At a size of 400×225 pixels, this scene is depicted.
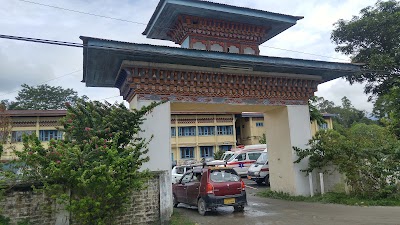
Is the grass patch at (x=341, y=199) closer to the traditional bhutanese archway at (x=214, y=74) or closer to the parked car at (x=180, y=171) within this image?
the traditional bhutanese archway at (x=214, y=74)

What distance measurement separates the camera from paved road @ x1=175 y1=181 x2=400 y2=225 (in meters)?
9.02

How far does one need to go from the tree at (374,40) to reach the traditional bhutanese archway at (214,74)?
760 cm

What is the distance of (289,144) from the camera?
13.7 metres

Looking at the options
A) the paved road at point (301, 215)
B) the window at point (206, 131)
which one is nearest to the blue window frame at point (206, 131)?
the window at point (206, 131)

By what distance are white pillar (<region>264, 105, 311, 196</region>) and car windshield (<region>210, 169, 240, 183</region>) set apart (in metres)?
3.59

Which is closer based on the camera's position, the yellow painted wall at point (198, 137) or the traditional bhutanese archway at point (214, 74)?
the traditional bhutanese archway at point (214, 74)

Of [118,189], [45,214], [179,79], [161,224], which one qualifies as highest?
[179,79]

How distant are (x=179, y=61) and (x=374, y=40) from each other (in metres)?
15.2

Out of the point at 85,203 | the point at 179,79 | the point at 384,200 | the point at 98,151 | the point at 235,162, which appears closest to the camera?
the point at 85,203

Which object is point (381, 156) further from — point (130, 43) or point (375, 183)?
point (130, 43)

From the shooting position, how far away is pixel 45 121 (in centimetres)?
3578

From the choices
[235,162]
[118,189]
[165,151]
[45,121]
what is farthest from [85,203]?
[45,121]

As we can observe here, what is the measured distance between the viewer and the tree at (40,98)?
166 feet

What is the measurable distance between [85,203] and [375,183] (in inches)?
387
